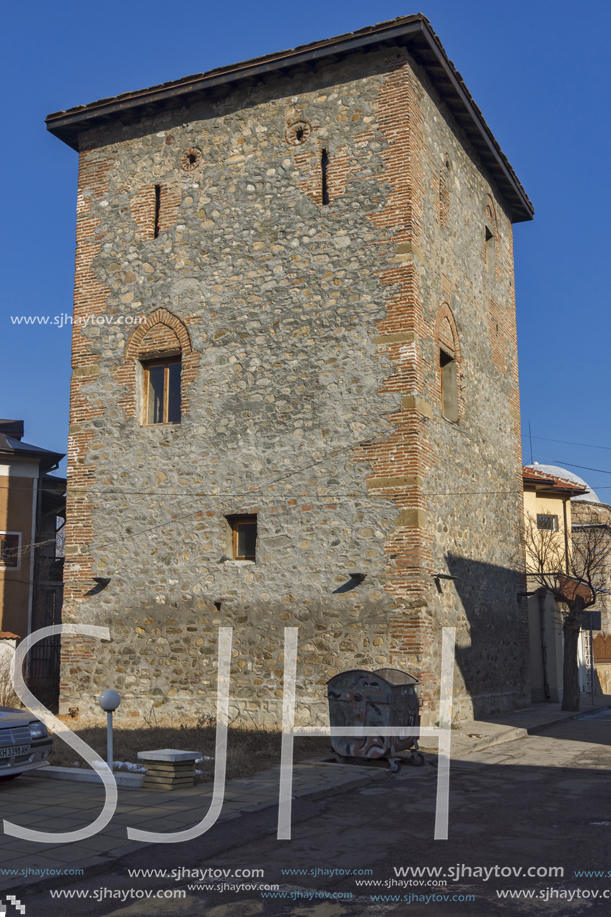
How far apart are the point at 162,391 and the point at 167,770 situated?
8.18m

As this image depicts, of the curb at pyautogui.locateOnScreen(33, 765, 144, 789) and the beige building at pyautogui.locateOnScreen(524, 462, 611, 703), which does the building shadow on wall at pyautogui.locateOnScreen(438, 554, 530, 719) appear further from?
the curb at pyautogui.locateOnScreen(33, 765, 144, 789)

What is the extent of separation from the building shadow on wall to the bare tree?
148 cm

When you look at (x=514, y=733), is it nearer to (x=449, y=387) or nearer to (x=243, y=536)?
(x=243, y=536)

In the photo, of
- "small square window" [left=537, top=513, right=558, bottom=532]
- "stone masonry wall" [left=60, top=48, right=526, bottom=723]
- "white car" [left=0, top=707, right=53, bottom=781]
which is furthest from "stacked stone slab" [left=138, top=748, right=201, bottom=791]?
"small square window" [left=537, top=513, right=558, bottom=532]

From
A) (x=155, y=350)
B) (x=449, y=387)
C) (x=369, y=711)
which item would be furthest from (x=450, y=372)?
(x=369, y=711)

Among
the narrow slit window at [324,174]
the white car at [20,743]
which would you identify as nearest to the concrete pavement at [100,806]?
the white car at [20,743]

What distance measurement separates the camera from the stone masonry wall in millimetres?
12930

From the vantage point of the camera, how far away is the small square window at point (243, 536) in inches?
546

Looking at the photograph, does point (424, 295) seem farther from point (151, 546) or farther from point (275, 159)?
point (151, 546)

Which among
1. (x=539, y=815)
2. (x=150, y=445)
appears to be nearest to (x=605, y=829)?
(x=539, y=815)

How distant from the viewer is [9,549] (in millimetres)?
20938

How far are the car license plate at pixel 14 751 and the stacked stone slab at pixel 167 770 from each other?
3.99ft

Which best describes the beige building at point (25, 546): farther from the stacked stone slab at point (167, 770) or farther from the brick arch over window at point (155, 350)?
the stacked stone slab at point (167, 770)

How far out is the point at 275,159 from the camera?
1457cm
